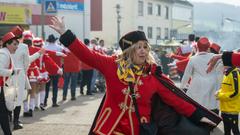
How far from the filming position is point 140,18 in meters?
55.8

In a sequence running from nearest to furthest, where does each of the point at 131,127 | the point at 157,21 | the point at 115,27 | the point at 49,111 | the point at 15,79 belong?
the point at 131,127 < the point at 15,79 < the point at 49,111 < the point at 115,27 < the point at 157,21

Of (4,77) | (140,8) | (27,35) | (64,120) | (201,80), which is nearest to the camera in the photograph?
(4,77)

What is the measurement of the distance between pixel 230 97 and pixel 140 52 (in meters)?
3.23

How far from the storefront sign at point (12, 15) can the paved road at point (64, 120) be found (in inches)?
586

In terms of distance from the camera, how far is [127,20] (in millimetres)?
54000

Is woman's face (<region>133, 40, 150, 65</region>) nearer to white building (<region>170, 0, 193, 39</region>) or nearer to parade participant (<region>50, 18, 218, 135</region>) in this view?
parade participant (<region>50, 18, 218, 135</region>)

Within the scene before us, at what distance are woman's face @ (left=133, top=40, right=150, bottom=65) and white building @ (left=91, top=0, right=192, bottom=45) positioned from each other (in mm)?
42719

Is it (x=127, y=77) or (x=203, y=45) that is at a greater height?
(x=203, y=45)

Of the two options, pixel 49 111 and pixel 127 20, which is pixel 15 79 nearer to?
pixel 49 111

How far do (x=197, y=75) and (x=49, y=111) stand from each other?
4.69 metres

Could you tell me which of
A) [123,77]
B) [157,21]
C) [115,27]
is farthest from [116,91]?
[157,21]

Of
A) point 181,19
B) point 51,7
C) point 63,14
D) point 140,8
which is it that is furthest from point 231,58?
point 181,19

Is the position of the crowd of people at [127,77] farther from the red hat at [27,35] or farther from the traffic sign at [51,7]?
the traffic sign at [51,7]

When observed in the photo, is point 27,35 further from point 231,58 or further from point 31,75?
point 231,58
